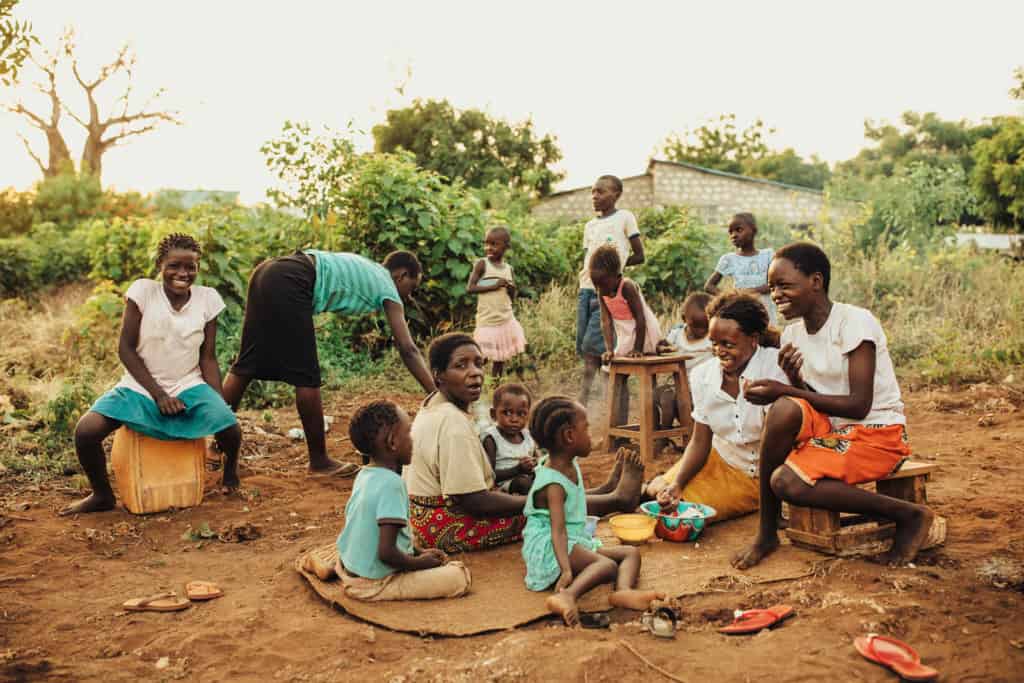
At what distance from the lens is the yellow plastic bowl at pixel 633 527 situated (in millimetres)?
3980

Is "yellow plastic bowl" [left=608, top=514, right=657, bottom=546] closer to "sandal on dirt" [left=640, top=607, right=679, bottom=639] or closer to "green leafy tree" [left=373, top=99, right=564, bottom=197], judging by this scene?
"sandal on dirt" [left=640, top=607, right=679, bottom=639]

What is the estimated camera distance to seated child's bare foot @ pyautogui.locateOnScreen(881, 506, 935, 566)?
11.2ft

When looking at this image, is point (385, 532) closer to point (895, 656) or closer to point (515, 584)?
point (515, 584)

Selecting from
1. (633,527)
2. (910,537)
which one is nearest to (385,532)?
(633,527)

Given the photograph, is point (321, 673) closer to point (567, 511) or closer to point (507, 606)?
point (507, 606)

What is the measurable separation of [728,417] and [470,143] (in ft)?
87.7

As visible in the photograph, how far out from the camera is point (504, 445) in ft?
13.6

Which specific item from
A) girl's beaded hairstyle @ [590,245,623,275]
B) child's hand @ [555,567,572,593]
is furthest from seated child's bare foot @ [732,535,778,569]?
girl's beaded hairstyle @ [590,245,623,275]

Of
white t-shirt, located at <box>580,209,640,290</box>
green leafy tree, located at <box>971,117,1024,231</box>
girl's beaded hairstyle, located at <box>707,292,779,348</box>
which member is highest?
green leafy tree, located at <box>971,117,1024,231</box>

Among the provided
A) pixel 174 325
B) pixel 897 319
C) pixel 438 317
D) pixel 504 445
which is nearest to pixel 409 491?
pixel 504 445

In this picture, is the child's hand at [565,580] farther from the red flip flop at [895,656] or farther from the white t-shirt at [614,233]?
the white t-shirt at [614,233]

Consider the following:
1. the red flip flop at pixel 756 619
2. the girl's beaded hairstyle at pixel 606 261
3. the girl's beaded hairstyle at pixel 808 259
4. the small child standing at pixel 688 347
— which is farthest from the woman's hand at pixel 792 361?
the girl's beaded hairstyle at pixel 606 261

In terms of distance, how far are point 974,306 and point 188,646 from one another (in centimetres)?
909

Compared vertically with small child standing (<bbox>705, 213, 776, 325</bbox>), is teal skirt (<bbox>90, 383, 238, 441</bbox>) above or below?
below
